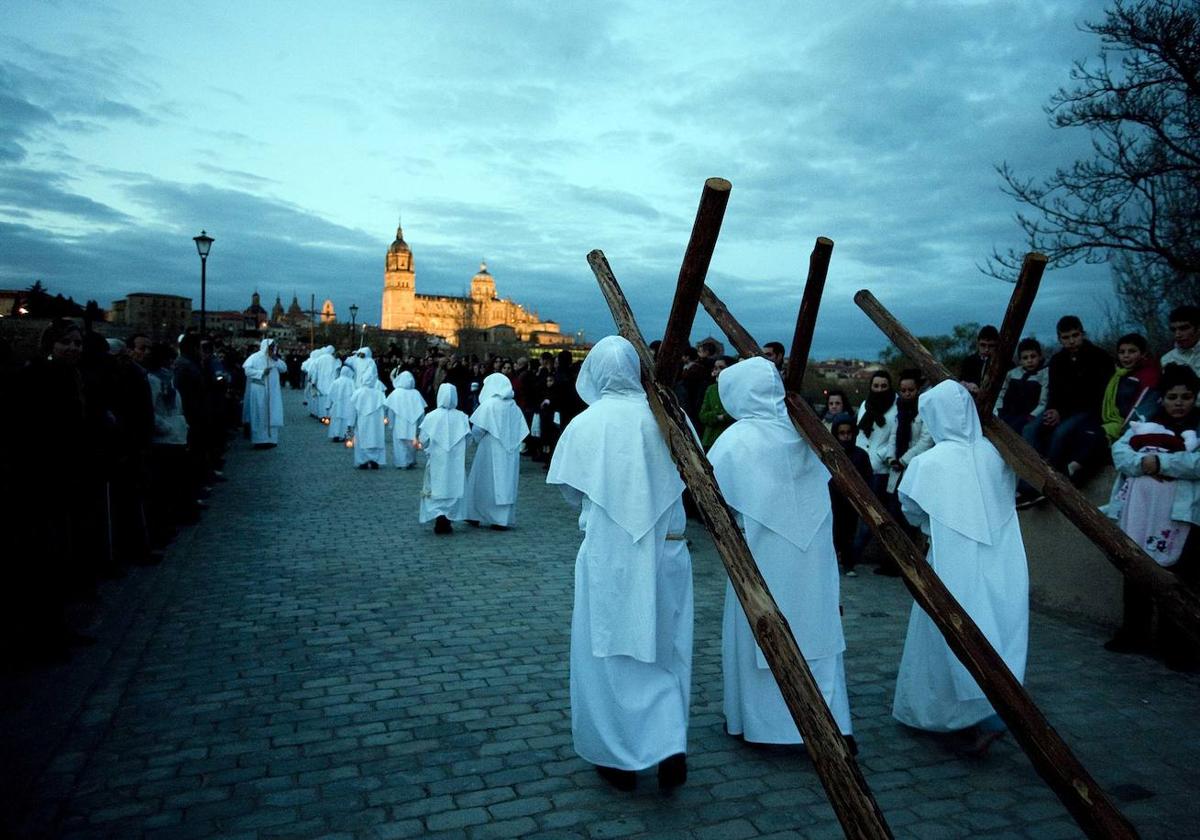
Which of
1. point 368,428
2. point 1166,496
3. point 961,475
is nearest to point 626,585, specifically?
point 961,475

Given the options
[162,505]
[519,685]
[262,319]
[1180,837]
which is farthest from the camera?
[262,319]

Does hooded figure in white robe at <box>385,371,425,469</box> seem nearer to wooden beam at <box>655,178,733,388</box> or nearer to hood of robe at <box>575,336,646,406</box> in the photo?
hood of robe at <box>575,336,646,406</box>

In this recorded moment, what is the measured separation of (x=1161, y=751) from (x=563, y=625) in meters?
4.11

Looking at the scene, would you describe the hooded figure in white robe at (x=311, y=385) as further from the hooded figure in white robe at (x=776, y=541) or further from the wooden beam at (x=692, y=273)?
the wooden beam at (x=692, y=273)

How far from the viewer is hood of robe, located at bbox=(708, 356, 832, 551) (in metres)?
4.71

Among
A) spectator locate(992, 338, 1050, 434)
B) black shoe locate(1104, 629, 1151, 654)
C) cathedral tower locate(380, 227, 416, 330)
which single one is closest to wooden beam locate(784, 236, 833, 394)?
black shoe locate(1104, 629, 1151, 654)

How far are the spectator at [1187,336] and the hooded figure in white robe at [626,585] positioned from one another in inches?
206

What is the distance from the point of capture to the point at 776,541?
4.76m

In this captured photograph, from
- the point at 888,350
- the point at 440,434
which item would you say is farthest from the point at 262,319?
the point at 440,434

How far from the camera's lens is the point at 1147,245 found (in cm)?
1207

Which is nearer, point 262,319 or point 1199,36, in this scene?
point 1199,36

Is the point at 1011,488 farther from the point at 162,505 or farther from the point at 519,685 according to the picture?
the point at 162,505

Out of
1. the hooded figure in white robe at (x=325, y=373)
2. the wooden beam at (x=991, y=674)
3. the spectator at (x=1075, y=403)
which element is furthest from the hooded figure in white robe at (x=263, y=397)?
the wooden beam at (x=991, y=674)

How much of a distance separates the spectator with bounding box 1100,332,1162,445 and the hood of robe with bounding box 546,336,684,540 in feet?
16.5
